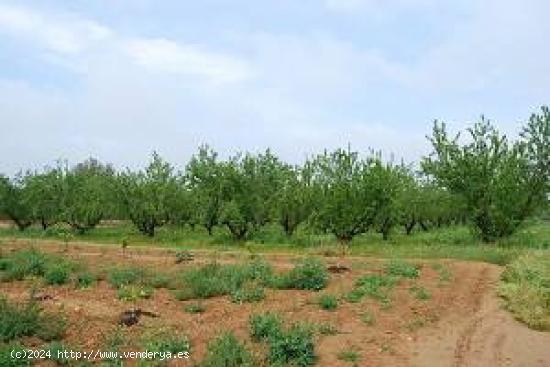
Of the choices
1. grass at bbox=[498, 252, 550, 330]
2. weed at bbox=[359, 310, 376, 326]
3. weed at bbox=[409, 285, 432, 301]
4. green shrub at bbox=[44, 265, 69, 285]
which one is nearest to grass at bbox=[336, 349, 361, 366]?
weed at bbox=[359, 310, 376, 326]

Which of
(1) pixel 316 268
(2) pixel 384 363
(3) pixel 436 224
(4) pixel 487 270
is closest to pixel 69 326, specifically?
(2) pixel 384 363

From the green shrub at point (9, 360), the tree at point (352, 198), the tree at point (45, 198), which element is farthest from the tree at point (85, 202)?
the green shrub at point (9, 360)

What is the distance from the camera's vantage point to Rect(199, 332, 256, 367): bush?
31.2 ft

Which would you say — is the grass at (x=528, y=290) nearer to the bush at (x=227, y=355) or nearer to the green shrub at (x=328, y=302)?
the green shrub at (x=328, y=302)

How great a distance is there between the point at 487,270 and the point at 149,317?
32.2ft

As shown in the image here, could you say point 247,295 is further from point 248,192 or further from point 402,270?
point 248,192

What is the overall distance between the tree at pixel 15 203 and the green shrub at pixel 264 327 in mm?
37219

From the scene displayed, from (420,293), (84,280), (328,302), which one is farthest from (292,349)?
(84,280)

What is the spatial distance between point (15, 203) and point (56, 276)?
33.6m

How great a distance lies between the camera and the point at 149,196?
129 ft

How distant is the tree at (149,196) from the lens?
1539 inches

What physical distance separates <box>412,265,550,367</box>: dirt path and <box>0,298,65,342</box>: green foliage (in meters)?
5.27

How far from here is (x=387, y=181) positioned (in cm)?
2897

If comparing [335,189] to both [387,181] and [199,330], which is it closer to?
[387,181]
